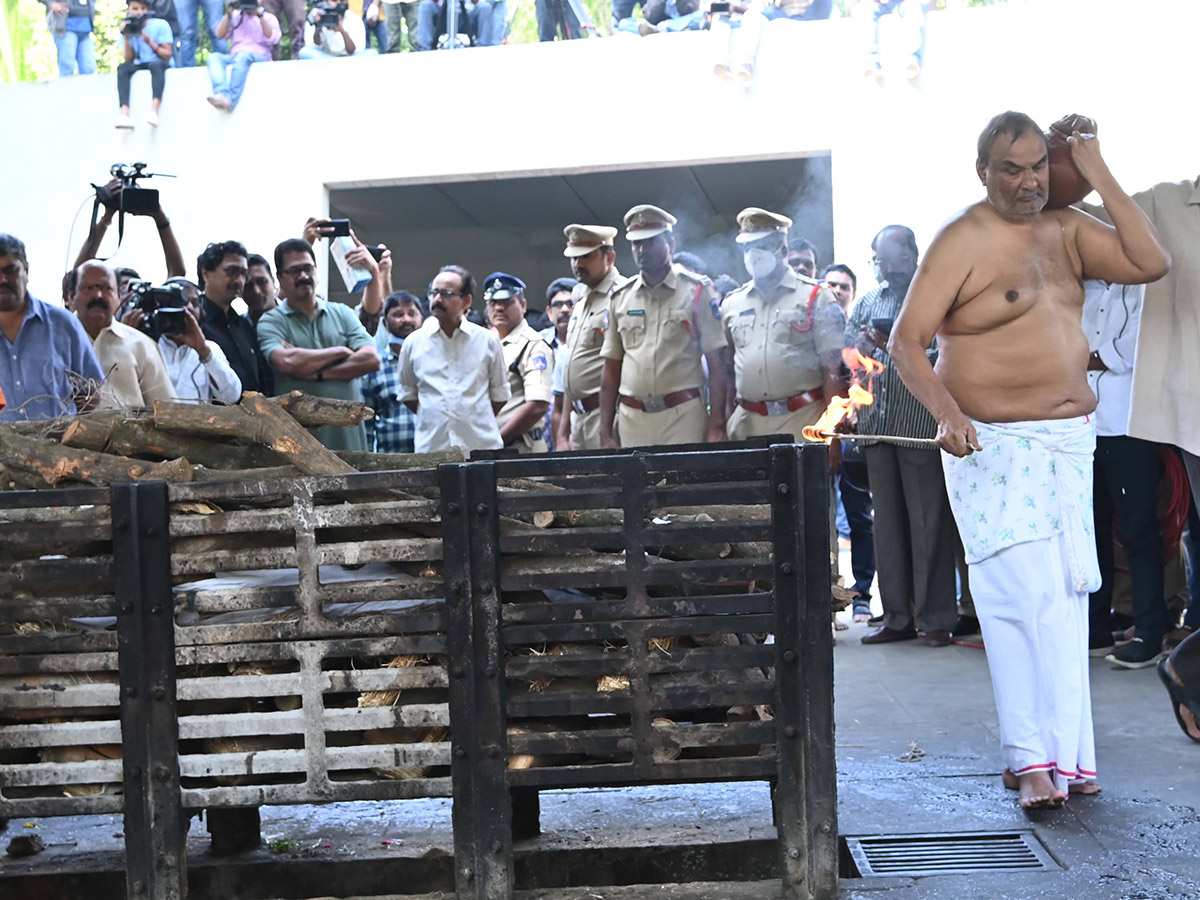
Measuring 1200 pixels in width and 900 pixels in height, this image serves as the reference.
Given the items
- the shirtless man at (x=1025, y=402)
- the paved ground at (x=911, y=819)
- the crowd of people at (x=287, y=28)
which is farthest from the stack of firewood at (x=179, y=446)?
the crowd of people at (x=287, y=28)

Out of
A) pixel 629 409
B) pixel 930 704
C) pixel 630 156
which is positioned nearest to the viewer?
pixel 930 704

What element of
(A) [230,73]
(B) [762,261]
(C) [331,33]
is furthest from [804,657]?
(C) [331,33]

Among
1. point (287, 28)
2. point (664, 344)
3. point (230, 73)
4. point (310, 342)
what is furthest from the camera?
point (287, 28)

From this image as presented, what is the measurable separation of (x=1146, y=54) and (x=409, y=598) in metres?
11.1

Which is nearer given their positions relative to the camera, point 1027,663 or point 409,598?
point 409,598

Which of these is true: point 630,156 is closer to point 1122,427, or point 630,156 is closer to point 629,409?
point 629,409

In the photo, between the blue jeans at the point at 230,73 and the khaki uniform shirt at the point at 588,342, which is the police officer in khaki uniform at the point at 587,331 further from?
the blue jeans at the point at 230,73

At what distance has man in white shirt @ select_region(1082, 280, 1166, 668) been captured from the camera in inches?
227

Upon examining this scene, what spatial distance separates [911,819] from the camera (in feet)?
11.4

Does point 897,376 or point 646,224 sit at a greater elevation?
point 646,224

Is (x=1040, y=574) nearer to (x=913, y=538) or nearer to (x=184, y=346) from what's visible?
(x=913, y=538)

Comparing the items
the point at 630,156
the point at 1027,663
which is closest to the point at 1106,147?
the point at 630,156

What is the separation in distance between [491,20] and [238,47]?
2795 mm

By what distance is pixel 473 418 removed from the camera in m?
7.58
